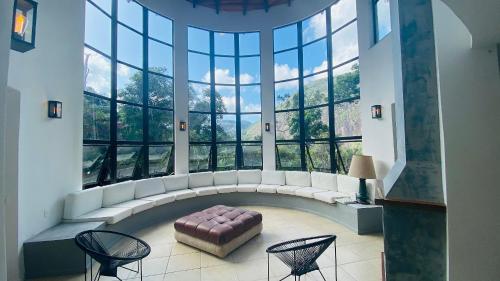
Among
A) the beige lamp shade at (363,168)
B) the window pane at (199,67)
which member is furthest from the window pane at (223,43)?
the beige lamp shade at (363,168)

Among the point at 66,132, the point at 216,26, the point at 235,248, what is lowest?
the point at 235,248

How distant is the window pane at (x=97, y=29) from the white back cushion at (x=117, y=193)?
2.72m

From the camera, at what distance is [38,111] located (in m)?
2.84

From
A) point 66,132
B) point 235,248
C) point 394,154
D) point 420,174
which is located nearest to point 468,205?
point 420,174

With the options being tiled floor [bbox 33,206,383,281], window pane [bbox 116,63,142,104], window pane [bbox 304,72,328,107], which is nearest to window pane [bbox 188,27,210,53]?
window pane [bbox 116,63,142,104]

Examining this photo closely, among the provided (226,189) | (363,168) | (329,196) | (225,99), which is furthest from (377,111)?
(225,99)

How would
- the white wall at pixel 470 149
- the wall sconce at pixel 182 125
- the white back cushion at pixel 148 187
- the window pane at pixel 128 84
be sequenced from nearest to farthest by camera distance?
the white wall at pixel 470 149 → the white back cushion at pixel 148 187 → the window pane at pixel 128 84 → the wall sconce at pixel 182 125

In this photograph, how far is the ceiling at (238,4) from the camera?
614 centimetres

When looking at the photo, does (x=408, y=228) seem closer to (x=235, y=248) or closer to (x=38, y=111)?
(x=235, y=248)

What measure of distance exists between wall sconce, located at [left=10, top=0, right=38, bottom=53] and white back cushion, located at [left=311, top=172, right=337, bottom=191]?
5.28 meters

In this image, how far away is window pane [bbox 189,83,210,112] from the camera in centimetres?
600

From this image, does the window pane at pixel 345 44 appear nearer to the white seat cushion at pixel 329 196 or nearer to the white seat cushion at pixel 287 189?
the white seat cushion at pixel 329 196

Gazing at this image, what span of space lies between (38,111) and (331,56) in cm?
585

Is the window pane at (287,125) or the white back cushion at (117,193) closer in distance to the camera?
the white back cushion at (117,193)
